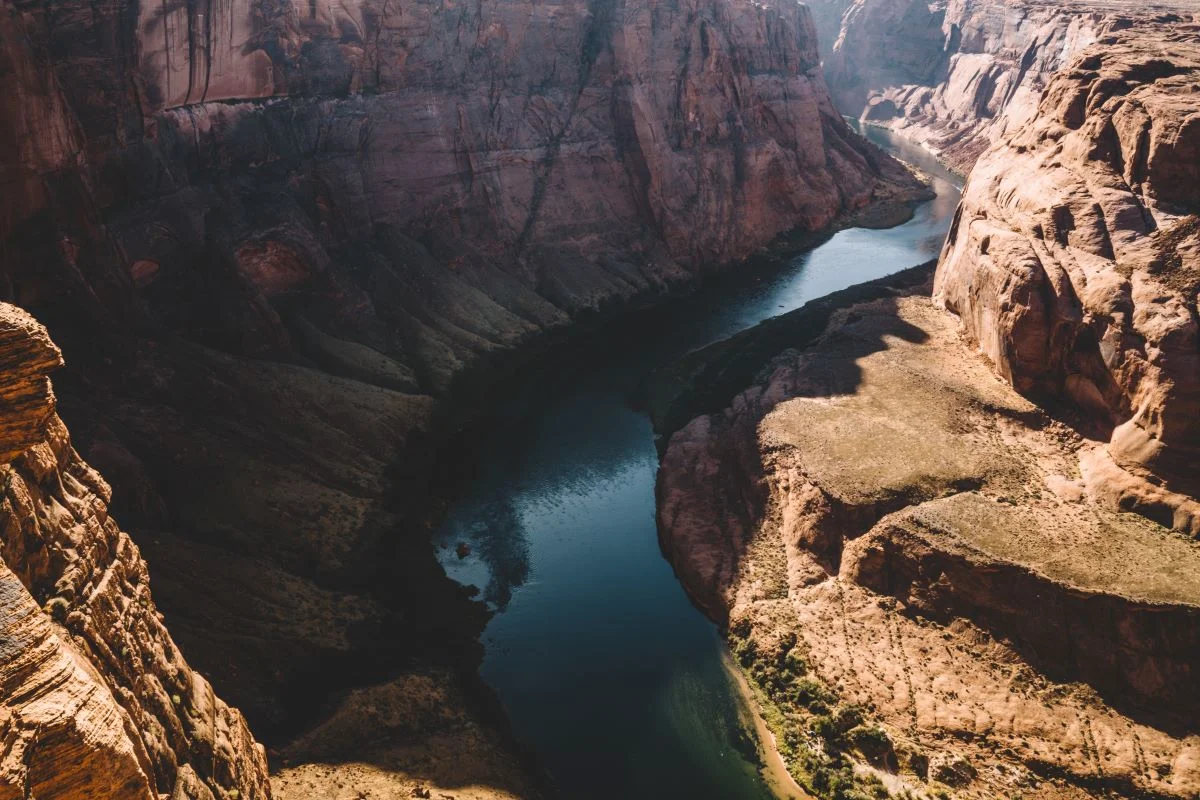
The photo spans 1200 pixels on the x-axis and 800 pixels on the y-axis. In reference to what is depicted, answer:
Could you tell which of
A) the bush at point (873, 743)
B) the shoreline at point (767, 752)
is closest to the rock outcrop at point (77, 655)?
the shoreline at point (767, 752)

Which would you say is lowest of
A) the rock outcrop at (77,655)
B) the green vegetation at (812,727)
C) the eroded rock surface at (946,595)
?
the green vegetation at (812,727)

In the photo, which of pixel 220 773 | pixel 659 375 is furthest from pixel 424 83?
pixel 220 773

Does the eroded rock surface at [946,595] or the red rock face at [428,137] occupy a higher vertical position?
the red rock face at [428,137]

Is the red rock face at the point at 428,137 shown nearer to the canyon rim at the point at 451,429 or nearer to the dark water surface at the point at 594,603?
the canyon rim at the point at 451,429

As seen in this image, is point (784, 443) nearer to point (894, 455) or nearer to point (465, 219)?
point (894, 455)

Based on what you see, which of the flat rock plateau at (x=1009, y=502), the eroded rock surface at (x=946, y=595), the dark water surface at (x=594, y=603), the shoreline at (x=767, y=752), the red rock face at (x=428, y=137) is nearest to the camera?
the eroded rock surface at (x=946, y=595)

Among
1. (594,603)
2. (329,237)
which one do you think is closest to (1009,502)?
(594,603)

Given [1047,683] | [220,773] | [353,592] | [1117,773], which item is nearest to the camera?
[220,773]
